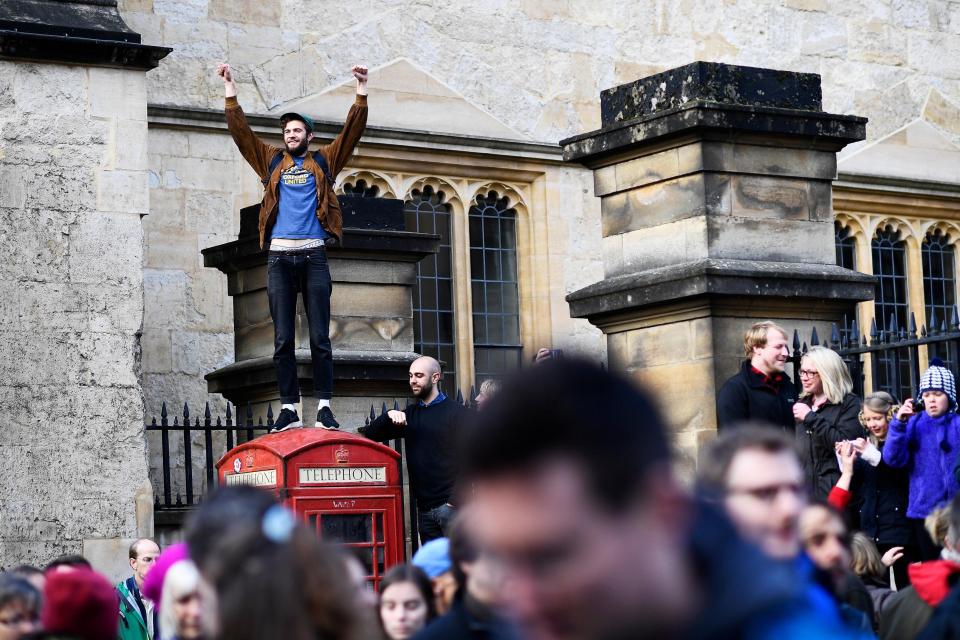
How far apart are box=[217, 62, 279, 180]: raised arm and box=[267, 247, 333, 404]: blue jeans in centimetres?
57

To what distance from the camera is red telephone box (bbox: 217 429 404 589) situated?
31.4 feet

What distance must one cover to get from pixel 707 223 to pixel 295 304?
2.48m

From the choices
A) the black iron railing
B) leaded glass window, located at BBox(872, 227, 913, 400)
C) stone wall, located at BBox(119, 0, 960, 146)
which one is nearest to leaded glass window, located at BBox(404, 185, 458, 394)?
stone wall, located at BBox(119, 0, 960, 146)

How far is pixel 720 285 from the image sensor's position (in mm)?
9883

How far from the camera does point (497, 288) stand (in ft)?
61.1

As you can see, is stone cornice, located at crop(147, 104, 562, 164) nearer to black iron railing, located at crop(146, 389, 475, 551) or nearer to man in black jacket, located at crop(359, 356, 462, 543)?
black iron railing, located at crop(146, 389, 475, 551)

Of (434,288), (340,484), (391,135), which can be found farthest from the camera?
(434,288)

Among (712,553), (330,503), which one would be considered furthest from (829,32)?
(712,553)

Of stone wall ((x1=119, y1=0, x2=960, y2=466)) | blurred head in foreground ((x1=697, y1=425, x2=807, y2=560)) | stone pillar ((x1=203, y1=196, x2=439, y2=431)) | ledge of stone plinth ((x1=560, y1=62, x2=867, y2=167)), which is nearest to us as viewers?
blurred head in foreground ((x1=697, y1=425, x2=807, y2=560))

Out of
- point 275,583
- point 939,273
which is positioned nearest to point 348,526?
point 275,583

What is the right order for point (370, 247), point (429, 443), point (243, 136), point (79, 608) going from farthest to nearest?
point (370, 247) → point (243, 136) → point (429, 443) → point (79, 608)

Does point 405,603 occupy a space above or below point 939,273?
below

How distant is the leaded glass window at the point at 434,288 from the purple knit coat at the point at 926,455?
9.49m

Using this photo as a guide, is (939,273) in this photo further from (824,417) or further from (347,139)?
(824,417)
